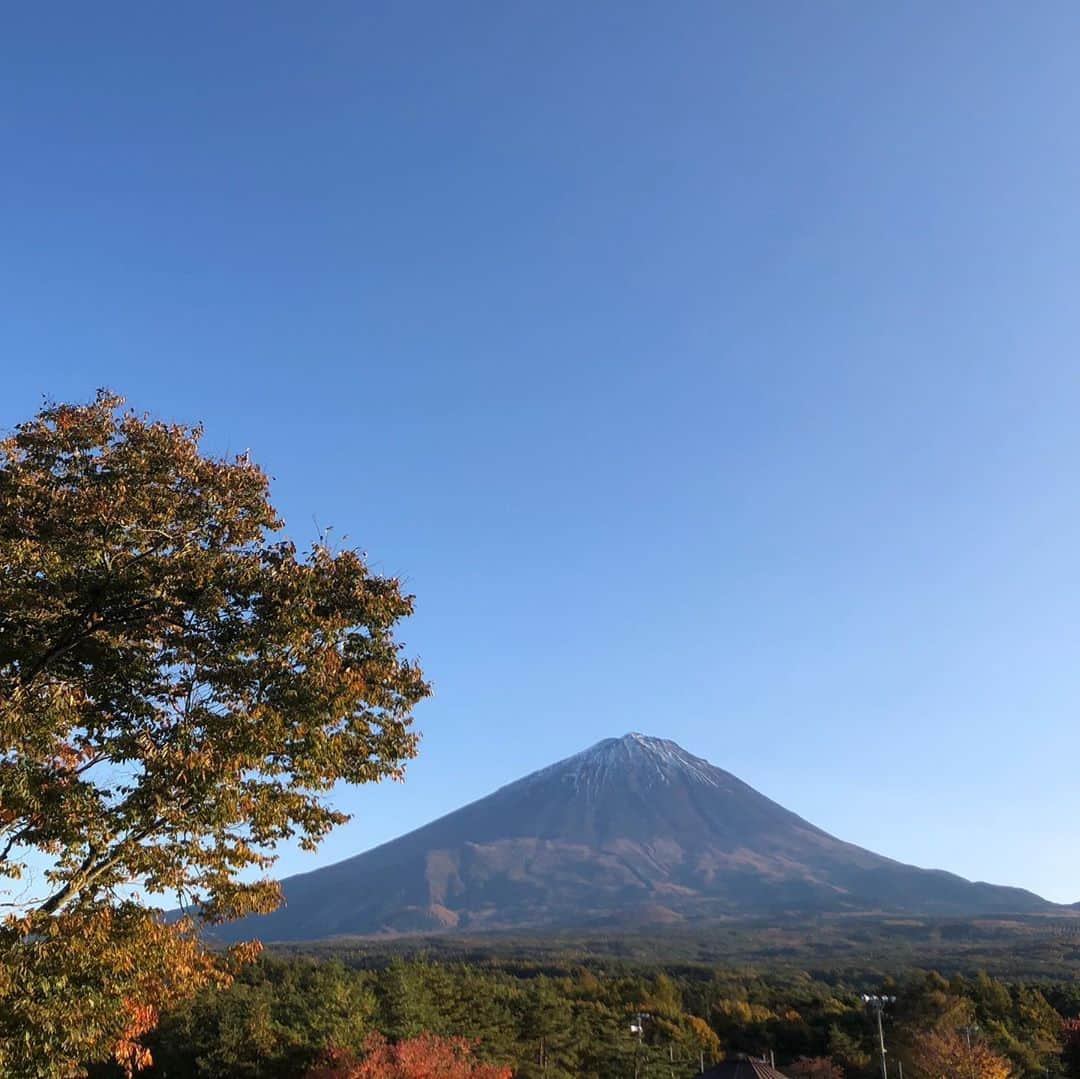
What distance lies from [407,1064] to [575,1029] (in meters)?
26.1

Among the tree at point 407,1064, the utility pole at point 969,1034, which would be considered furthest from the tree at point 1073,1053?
the tree at point 407,1064

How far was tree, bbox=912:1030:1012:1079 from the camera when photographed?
130ft

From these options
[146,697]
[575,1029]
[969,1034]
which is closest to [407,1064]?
[146,697]

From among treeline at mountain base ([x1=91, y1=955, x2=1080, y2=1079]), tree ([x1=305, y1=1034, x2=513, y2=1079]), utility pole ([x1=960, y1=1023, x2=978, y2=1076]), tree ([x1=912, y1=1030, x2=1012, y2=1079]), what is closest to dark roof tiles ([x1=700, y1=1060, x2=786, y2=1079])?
tree ([x1=305, y1=1034, x2=513, y2=1079])

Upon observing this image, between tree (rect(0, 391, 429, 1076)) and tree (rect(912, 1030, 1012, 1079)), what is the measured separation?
40.8 meters

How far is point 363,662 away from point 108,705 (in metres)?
3.12

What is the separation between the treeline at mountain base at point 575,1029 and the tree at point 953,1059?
10 cm

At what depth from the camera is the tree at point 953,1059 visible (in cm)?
3972

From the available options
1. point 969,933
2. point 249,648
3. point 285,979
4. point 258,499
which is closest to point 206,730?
point 249,648

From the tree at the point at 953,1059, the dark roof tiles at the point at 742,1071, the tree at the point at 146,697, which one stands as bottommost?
the tree at the point at 953,1059

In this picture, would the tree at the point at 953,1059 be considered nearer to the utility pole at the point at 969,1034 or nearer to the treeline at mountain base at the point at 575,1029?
the utility pole at the point at 969,1034

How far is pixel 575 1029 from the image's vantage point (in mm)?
48625

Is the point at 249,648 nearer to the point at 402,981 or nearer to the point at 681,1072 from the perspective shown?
the point at 402,981

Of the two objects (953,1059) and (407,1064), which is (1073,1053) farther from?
(407,1064)
